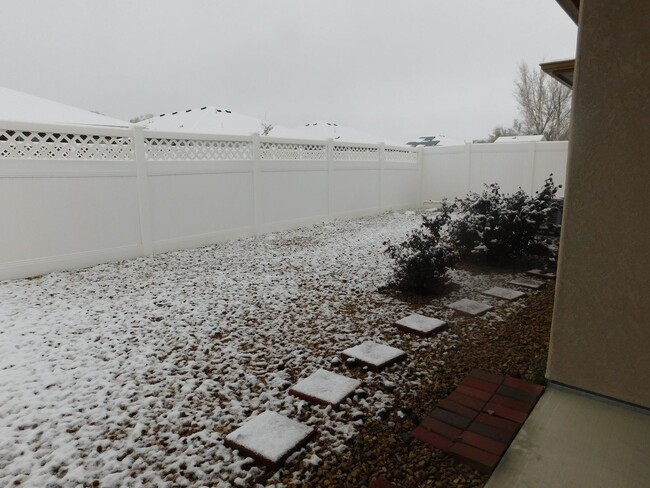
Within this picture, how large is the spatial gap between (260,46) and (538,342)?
1643 centimetres

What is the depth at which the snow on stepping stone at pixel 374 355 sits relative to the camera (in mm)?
2517

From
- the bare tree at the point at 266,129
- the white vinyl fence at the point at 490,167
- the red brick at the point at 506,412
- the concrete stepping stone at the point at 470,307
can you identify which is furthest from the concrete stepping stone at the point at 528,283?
the bare tree at the point at 266,129

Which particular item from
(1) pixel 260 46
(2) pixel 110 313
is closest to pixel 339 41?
(1) pixel 260 46

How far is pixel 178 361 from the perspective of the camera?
8.77 ft

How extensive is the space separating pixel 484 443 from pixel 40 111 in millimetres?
7508

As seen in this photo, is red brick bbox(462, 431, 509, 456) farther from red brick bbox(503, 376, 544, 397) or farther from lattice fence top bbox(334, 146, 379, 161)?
lattice fence top bbox(334, 146, 379, 161)

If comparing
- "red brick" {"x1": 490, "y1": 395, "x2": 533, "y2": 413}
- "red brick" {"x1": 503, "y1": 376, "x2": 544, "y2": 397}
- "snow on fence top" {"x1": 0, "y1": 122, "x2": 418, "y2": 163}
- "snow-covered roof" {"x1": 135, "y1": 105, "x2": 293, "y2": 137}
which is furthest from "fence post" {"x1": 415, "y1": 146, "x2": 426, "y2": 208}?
"red brick" {"x1": 490, "y1": 395, "x2": 533, "y2": 413}

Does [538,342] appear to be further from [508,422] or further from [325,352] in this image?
[325,352]

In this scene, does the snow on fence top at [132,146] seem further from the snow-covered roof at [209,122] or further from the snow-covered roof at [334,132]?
the snow-covered roof at [334,132]

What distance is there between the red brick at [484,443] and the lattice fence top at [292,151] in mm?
6296

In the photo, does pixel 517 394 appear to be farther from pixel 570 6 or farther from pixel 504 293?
pixel 570 6

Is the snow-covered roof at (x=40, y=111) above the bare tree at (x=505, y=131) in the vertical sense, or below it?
below

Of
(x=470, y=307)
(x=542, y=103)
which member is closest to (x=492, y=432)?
(x=470, y=307)

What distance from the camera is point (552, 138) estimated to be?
23672 mm
